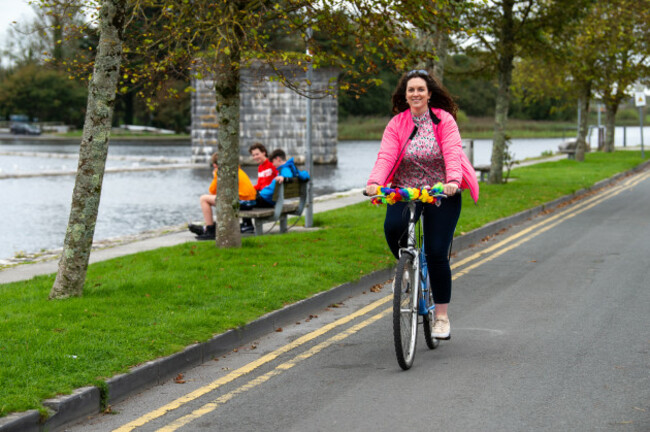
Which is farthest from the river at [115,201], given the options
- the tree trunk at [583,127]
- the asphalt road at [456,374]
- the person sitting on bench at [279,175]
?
the tree trunk at [583,127]

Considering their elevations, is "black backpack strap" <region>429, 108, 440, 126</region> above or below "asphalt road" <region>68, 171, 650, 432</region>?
above

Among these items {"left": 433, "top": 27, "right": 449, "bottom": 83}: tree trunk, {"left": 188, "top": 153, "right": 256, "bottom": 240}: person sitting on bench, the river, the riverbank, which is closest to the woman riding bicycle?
{"left": 188, "top": 153, "right": 256, "bottom": 240}: person sitting on bench

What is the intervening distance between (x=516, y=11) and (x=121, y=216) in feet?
35.6

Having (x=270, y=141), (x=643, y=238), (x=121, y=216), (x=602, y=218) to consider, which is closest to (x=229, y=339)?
(x=643, y=238)

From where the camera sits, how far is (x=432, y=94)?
686cm

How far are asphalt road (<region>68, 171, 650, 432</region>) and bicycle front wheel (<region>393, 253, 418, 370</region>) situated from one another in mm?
171

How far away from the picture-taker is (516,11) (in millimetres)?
22859

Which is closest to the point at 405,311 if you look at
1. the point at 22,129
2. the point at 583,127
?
the point at 583,127

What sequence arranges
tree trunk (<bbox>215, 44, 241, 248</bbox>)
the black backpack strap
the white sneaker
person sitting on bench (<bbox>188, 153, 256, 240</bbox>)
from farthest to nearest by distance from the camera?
person sitting on bench (<bbox>188, 153, 256, 240</bbox>) < tree trunk (<bbox>215, 44, 241, 248</bbox>) < the white sneaker < the black backpack strap

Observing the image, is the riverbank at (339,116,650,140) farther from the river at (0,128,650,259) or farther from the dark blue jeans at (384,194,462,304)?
the dark blue jeans at (384,194,462,304)

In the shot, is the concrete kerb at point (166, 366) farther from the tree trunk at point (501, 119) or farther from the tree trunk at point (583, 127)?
the tree trunk at point (583, 127)

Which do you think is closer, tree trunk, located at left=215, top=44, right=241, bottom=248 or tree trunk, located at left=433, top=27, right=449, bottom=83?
tree trunk, located at left=215, top=44, right=241, bottom=248

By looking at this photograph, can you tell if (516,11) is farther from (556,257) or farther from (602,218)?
(556,257)

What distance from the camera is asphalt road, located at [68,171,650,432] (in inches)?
213
